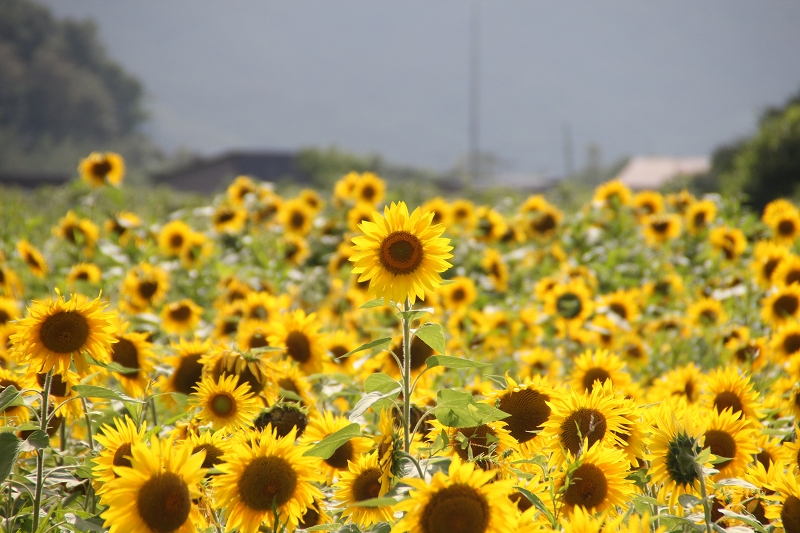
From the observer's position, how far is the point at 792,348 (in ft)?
10.1

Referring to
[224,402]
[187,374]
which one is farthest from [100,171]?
[224,402]

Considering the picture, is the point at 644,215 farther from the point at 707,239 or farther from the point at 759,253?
the point at 759,253

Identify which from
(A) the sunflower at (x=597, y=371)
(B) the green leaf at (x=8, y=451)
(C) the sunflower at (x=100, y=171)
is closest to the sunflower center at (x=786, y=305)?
(A) the sunflower at (x=597, y=371)

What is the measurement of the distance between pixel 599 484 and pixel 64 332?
1.16 m

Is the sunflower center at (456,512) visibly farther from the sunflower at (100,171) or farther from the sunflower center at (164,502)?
the sunflower at (100,171)

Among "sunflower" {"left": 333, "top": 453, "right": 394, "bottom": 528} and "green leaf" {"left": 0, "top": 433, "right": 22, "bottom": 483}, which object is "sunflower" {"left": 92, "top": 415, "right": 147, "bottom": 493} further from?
"sunflower" {"left": 333, "top": 453, "right": 394, "bottom": 528}

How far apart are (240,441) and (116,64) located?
90.6m

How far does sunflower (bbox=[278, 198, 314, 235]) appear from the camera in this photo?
588 centimetres

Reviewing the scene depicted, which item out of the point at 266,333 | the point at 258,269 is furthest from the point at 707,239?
the point at 266,333

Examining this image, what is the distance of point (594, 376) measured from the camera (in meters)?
2.32

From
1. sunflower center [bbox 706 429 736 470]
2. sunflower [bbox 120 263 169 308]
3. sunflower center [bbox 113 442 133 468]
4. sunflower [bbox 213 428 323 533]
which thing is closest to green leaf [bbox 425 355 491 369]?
sunflower [bbox 213 428 323 533]

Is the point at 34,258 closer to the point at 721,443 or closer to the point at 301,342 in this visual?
the point at 301,342

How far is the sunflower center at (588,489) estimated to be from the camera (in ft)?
4.91

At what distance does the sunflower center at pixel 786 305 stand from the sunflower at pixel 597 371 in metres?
1.49
